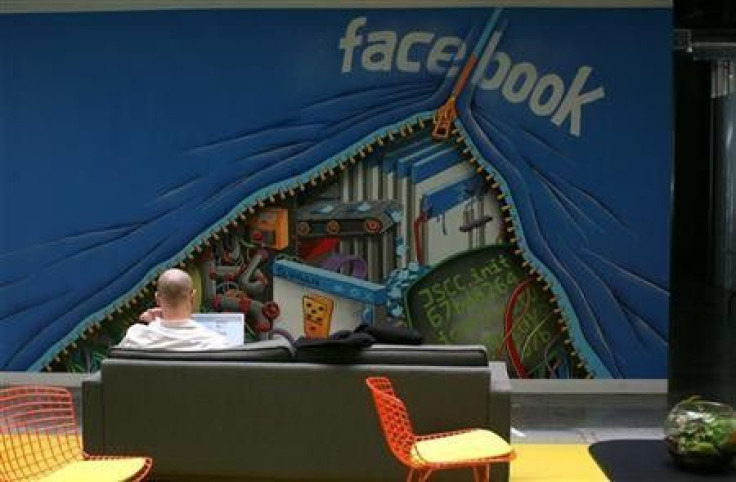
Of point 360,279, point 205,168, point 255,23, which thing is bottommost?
point 360,279

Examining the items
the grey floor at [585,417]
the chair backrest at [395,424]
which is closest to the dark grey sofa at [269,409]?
the chair backrest at [395,424]

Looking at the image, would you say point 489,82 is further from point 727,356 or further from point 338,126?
point 727,356

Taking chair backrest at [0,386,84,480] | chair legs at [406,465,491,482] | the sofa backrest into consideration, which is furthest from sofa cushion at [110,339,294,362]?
chair legs at [406,465,491,482]

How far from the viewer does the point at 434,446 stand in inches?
161

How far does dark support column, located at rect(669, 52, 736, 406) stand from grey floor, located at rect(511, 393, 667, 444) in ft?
11.4

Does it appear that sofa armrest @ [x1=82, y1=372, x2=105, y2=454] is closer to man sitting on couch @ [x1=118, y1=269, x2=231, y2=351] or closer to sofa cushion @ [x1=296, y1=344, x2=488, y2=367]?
man sitting on couch @ [x1=118, y1=269, x2=231, y2=351]

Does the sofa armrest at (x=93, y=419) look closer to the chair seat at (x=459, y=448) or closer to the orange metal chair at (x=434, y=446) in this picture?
the orange metal chair at (x=434, y=446)

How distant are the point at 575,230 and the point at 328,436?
11.0ft

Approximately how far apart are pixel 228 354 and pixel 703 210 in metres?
11.5

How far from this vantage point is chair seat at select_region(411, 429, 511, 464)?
3.91 m

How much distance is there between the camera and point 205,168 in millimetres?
7590

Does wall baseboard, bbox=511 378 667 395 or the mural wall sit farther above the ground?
the mural wall

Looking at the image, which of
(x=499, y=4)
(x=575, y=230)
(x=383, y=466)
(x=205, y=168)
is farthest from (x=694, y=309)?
(x=383, y=466)

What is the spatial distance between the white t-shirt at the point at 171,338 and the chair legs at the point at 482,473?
56.9 inches
